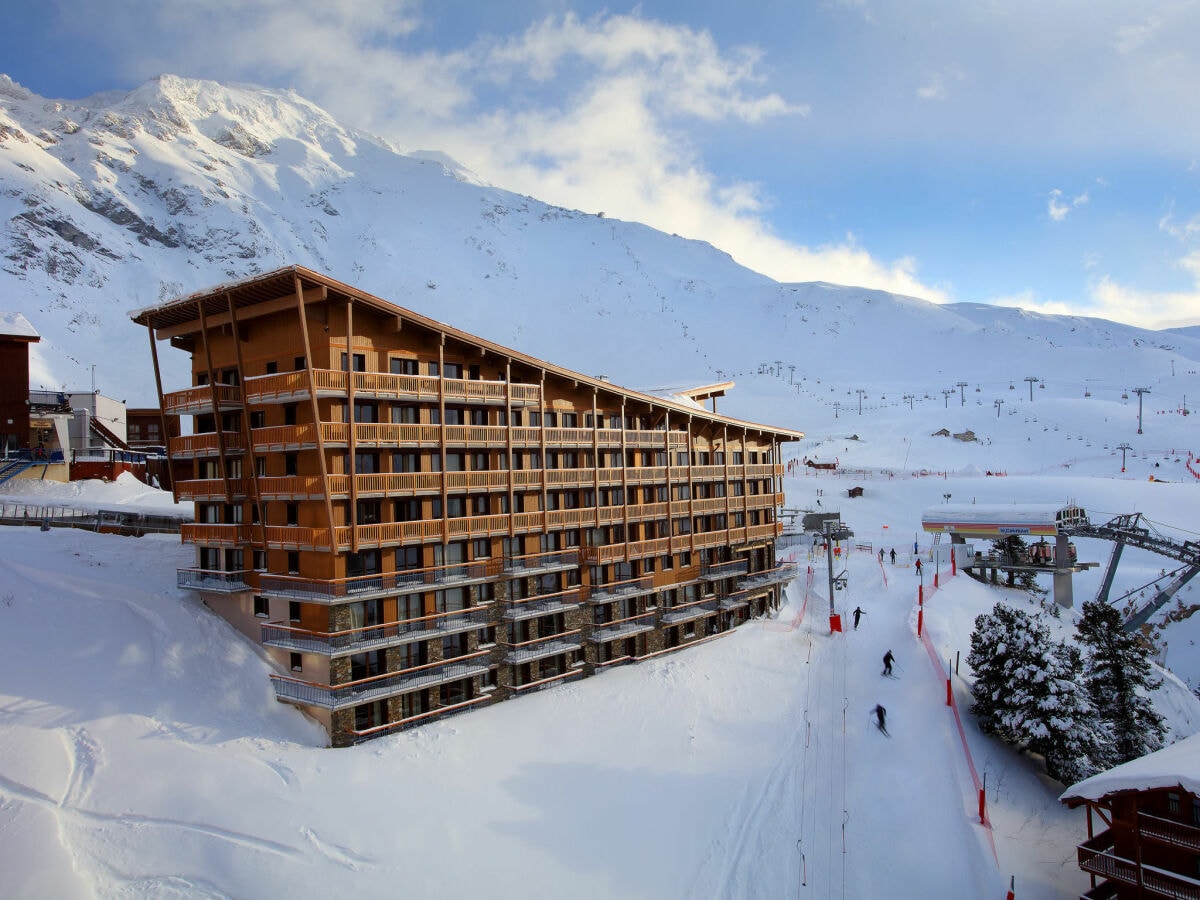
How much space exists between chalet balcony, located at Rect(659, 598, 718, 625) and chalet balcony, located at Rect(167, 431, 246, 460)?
23.1m

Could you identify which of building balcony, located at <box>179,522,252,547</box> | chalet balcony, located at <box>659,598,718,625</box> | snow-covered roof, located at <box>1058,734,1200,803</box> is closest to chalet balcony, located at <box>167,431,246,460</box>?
building balcony, located at <box>179,522,252,547</box>

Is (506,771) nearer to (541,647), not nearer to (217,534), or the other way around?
(541,647)

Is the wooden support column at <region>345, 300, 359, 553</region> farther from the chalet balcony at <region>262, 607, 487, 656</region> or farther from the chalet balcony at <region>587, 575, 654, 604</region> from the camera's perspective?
the chalet balcony at <region>587, 575, 654, 604</region>

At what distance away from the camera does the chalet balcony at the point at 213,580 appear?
29.1m

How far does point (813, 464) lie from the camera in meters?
106

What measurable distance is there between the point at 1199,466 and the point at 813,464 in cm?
5256

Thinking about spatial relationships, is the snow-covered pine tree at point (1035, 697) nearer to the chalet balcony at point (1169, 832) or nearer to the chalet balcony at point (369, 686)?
the chalet balcony at point (1169, 832)

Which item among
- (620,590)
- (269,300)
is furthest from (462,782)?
(269,300)

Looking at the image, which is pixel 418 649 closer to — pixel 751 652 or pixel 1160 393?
pixel 751 652

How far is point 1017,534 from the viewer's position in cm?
5422

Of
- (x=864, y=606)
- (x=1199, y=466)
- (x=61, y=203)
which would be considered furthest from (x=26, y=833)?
(x=61, y=203)

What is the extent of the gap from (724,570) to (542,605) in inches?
610

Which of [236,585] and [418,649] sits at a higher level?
[236,585]

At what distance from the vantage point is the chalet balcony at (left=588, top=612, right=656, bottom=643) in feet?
121
